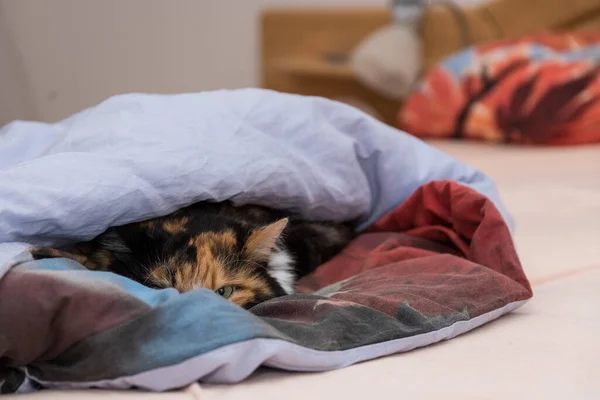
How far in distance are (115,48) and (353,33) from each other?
3.43 feet

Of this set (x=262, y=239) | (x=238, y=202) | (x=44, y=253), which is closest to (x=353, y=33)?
(x=238, y=202)

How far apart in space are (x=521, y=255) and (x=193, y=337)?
2.55ft

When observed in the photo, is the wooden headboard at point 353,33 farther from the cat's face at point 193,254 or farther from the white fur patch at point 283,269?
the cat's face at point 193,254

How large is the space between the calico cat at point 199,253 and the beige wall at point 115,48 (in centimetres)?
149

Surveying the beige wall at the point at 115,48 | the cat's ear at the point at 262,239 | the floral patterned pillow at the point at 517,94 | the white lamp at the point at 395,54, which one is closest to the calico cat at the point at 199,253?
the cat's ear at the point at 262,239

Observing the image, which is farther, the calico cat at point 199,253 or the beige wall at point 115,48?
the beige wall at point 115,48

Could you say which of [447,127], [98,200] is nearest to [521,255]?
[98,200]

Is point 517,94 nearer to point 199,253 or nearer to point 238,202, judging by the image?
point 238,202

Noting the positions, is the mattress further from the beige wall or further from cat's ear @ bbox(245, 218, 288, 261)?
the beige wall

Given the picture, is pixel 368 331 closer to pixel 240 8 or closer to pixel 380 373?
pixel 380 373

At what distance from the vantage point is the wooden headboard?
283 cm

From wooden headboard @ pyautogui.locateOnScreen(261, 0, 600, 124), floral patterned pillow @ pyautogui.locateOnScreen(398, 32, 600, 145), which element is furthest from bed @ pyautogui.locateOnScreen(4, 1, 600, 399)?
wooden headboard @ pyautogui.locateOnScreen(261, 0, 600, 124)

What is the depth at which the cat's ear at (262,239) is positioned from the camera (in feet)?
3.39

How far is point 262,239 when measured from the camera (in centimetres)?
105
